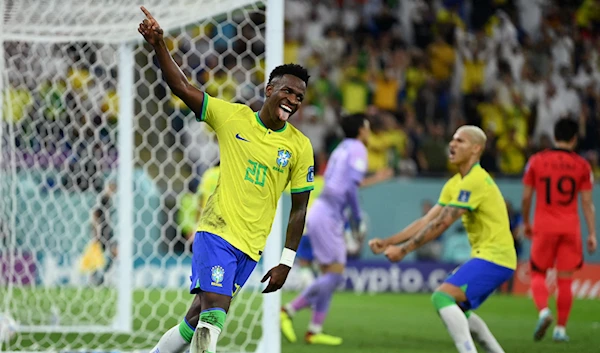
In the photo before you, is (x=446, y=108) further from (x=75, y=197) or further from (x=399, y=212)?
(x=75, y=197)

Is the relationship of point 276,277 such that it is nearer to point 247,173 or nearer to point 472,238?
point 247,173

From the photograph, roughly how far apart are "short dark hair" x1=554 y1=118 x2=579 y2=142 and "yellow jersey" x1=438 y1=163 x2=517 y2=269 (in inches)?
113

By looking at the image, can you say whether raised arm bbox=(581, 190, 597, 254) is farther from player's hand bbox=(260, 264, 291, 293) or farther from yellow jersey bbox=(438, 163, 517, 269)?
player's hand bbox=(260, 264, 291, 293)

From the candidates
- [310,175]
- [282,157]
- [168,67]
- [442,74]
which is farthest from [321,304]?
[442,74]

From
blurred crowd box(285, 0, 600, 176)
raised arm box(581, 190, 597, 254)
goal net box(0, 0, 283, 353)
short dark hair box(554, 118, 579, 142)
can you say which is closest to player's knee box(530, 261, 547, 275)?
raised arm box(581, 190, 597, 254)

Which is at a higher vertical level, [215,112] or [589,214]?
[215,112]

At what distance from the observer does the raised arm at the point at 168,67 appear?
509cm

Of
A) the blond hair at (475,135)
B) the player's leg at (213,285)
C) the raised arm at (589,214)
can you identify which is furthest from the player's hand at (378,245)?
the raised arm at (589,214)

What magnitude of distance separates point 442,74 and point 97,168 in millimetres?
10292

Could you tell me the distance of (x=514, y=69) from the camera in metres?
20.3

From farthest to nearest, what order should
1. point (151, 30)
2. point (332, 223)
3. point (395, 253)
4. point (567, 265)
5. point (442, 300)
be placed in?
→ 1. point (567, 265)
2. point (332, 223)
3. point (442, 300)
4. point (395, 253)
5. point (151, 30)

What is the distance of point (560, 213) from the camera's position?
389 inches

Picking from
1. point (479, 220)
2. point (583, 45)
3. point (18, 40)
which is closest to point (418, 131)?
point (583, 45)

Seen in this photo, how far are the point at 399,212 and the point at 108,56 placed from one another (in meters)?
7.60
